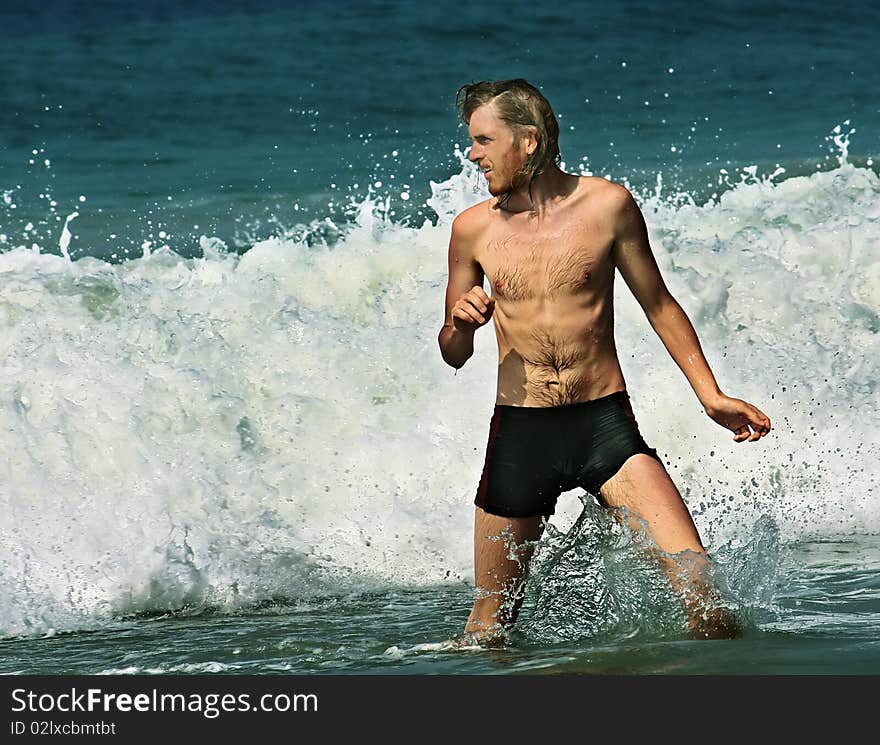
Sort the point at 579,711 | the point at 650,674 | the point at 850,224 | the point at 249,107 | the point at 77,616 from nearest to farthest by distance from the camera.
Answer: the point at 579,711
the point at 650,674
the point at 77,616
the point at 850,224
the point at 249,107

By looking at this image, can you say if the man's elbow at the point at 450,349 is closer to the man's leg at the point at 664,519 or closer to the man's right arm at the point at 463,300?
the man's right arm at the point at 463,300

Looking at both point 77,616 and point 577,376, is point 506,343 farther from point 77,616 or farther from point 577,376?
point 77,616

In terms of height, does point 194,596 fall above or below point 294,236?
below

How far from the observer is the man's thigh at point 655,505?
4.05 meters

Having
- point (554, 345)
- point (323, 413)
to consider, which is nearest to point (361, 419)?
point (323, 413)

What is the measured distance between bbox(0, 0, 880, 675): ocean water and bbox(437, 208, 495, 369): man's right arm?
67 cm

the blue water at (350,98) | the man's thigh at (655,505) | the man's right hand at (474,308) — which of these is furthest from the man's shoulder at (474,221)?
the blue water at (350,98)

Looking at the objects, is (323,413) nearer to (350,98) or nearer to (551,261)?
(551,261)

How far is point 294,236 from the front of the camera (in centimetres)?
1204

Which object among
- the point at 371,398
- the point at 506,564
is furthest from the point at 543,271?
the point at 371,398

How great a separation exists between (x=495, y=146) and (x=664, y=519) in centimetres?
113

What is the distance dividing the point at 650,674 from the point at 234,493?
10.2 feet

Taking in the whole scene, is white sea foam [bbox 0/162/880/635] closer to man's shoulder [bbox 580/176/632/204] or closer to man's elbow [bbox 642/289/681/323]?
man's elbow [bbox 642/289/681/323]

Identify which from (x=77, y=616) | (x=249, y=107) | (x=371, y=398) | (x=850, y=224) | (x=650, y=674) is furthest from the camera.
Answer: (x=249, y=107)
